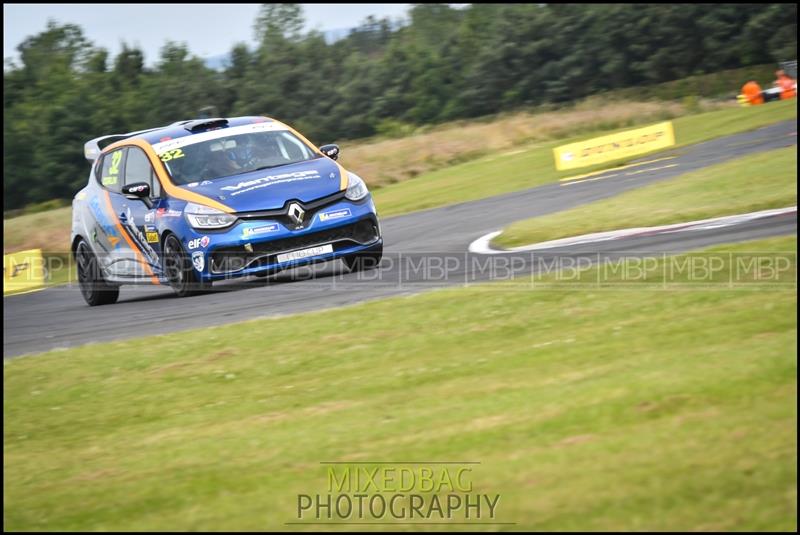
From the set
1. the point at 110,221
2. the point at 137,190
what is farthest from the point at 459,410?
the point at 110,221

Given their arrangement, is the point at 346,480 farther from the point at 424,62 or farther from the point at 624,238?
the point at 424,62

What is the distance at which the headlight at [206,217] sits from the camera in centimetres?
1045

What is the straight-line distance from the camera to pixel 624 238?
36.4 feet

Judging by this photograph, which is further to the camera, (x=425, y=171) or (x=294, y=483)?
(x=425, y=171)

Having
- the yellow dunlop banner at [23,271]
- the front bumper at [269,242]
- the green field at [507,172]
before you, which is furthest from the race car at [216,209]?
the green field at [507,172]

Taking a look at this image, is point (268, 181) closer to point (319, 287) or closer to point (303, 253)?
point (303, 253)

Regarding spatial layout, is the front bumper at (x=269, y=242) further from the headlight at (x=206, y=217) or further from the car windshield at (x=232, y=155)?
the car windshield at (x=232, y=155)

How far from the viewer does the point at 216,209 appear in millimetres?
10516

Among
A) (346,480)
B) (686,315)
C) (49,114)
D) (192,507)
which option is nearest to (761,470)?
(346,480)

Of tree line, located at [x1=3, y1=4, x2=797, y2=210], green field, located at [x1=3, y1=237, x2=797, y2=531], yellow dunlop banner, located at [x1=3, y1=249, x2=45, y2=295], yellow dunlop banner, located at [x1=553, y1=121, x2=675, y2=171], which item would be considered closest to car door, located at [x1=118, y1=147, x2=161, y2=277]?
green field, located at [x1=3, y1=237, x2=797, y2=531]

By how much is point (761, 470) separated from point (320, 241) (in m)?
6.75

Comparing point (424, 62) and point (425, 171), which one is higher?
point (424, 62)

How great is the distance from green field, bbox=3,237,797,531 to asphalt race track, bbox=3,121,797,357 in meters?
0.86

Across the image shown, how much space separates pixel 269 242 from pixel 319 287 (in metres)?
0.72
